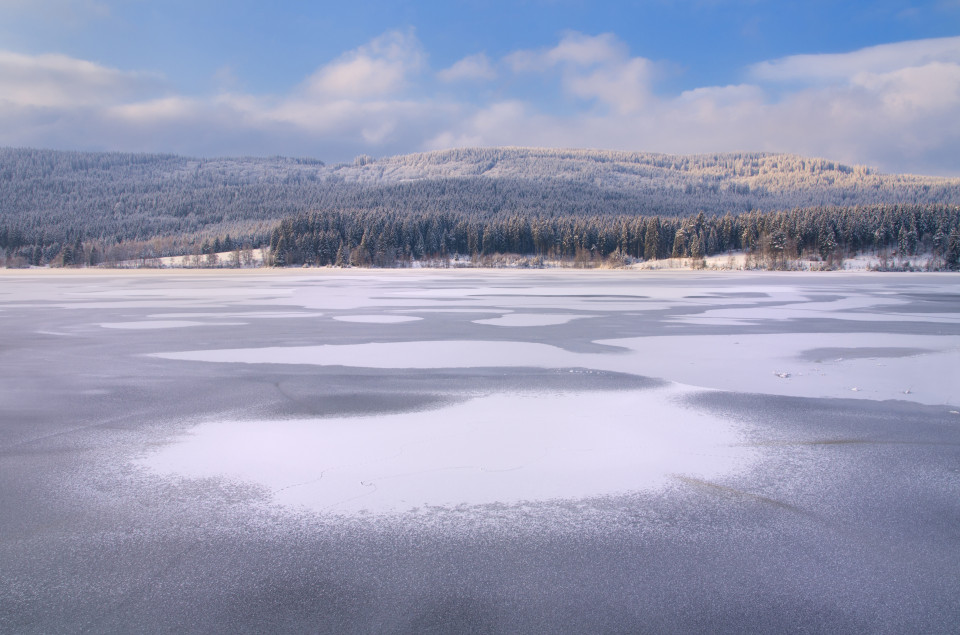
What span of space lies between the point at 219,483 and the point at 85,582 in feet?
4.51

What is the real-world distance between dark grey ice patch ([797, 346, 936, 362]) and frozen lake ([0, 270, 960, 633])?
0.50 feet

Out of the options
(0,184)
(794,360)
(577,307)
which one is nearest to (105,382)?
(794,360)

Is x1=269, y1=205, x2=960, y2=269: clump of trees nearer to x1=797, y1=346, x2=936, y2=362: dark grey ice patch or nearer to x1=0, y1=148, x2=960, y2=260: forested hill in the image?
x1=0, y1=148, x2=960, y2=260: forested hill

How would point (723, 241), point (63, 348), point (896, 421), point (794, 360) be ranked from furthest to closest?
1. point (723, 241)
2. point (63, 348)
3. point (794, 360)
4. point (896, 421)

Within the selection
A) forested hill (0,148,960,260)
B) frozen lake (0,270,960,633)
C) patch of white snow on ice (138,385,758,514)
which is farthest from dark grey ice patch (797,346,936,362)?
forested hill (0,148,960,260)

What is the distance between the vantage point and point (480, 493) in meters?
4.29

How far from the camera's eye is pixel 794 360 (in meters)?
9.54

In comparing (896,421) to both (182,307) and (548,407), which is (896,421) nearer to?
(548,407)

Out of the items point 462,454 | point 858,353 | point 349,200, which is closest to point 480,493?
point 462,454

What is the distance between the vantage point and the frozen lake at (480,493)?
2988 mm

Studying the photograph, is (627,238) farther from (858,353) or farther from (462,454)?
(462,454)

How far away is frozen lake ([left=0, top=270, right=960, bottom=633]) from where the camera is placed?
2988 millimetres

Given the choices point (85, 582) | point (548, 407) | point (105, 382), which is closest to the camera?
point (85, 582)

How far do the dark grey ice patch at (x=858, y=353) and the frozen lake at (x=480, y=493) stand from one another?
153 mm
